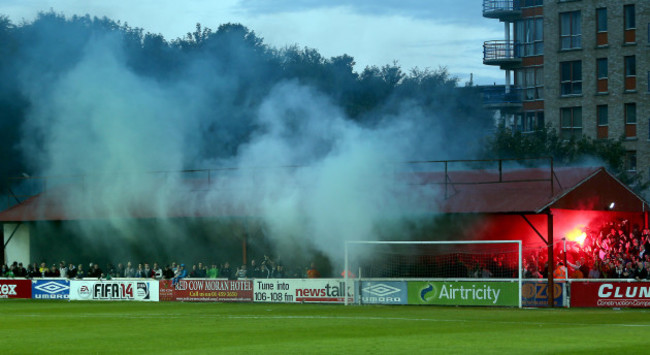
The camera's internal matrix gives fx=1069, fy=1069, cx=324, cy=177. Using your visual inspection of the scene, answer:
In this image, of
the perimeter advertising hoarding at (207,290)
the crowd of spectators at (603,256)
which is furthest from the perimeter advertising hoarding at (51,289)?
the crowd of spectators at (603,256)

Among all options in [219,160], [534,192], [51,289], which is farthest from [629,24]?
[51,289]

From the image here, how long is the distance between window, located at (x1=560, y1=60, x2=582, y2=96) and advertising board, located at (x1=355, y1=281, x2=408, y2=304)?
36550 mm

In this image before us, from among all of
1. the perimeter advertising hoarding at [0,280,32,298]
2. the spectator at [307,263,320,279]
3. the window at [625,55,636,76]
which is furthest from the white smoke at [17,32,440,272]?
the window at [625,55,636,76]

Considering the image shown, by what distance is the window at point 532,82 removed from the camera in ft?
234

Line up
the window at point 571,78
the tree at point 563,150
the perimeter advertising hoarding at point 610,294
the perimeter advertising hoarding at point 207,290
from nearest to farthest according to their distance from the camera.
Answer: the perimeter advertising hoarding at point 610,294
the perimeter advertising hoarding at point 207,290
the tree at point 563,150
the window at point 571,78

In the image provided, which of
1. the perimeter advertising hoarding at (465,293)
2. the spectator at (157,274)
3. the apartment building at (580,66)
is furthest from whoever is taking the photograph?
the apartment building at (580,66)

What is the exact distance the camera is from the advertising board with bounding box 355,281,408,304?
116 ft

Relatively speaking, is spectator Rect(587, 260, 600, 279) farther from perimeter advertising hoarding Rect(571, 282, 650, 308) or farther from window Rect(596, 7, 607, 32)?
window Rect(596, 7, 607, 32)

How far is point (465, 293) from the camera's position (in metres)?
34.4

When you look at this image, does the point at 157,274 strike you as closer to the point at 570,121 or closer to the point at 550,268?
the point at 550,268

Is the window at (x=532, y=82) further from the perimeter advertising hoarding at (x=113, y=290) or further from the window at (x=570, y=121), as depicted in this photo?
the perimeter advertising hoarding at (x=113, y=290)

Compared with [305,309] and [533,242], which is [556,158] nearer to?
[533,242]

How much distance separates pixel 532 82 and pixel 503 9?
17.5 feet

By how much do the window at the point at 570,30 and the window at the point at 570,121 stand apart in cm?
407
